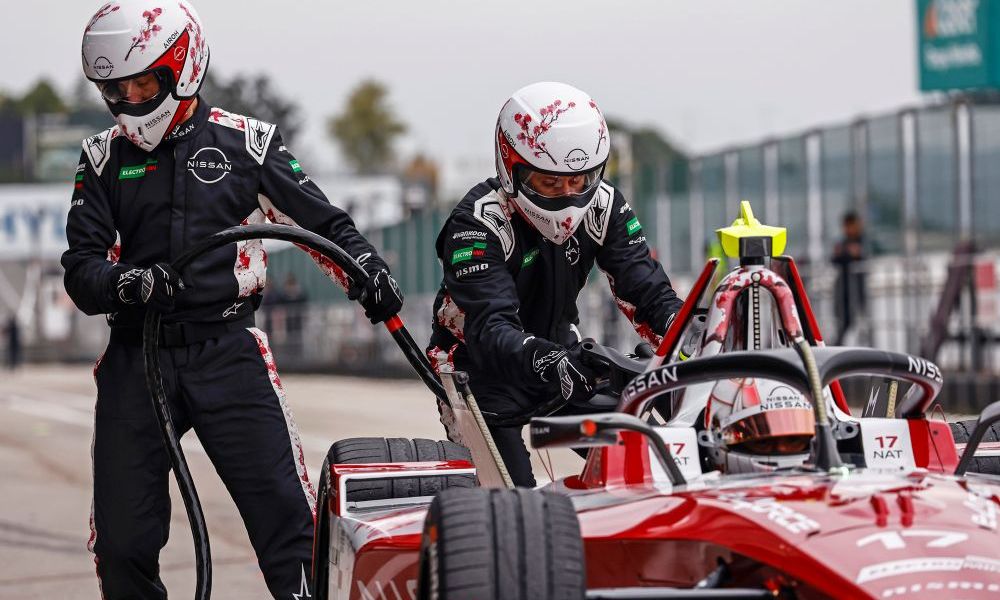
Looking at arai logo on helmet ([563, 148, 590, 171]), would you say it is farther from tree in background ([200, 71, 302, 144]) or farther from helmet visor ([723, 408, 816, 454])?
tree in background ([200, 71, 302, 144])

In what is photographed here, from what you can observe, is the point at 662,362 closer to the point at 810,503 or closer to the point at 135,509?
the point at 810,503

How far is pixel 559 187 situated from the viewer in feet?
19.7

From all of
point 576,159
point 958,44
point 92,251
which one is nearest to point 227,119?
point 92,251

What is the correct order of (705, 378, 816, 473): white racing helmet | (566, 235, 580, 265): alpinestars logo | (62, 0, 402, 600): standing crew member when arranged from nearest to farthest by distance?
(705, 378, 816, 473): white racing helmet < (62, 0, 402, 600): standing crew member < (566, 235, 580, 265): alpinestars logo

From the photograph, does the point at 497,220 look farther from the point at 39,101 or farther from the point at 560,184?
the point at 39,101

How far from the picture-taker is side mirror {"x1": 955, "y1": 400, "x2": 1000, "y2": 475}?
462 centimetres

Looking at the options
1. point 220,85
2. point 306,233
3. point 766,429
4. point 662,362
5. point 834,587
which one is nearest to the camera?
point 834,587

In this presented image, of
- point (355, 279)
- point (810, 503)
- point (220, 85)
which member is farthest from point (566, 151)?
point (220, 85)

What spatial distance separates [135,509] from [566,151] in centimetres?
187

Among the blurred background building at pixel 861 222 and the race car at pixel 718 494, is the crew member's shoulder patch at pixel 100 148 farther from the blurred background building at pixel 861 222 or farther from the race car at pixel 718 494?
the blurred background building at pixel 861 222

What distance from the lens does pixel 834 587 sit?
3.59m

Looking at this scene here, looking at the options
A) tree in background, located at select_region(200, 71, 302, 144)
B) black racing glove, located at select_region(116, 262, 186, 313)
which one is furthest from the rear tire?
tree in background, located at select_region(200, 71, 302, 144)

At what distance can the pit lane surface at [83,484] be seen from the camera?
8.47 metres

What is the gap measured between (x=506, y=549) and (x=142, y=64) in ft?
8.95
